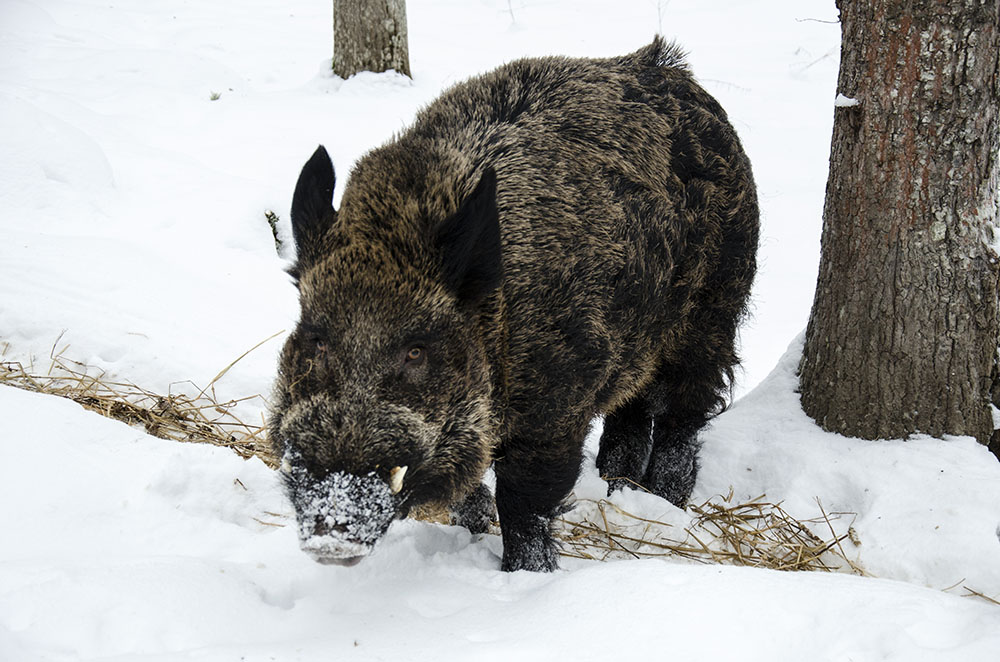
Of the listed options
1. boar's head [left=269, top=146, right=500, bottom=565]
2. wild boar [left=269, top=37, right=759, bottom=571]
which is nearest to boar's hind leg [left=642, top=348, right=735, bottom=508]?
wild boar [left=269, top=37, right=759, bottom=571]

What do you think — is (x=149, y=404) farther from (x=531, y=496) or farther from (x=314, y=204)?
A: (x=531, y=496)

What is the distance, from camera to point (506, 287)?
114 inches

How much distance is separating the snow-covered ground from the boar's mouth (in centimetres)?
30

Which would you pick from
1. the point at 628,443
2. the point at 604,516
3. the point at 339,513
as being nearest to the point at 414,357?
the point at 339,513

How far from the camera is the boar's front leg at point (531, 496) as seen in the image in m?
3.12

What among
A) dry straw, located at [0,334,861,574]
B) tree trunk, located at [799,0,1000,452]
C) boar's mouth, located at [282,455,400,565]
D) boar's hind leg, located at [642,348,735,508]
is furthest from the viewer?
boar's hind leg, located at [642,348,735,508]

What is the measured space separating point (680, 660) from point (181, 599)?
1393 millimetres

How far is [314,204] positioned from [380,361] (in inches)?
26.9

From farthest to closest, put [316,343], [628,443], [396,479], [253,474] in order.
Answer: [628,443] < [253,474] < [316,343] < [396,479]

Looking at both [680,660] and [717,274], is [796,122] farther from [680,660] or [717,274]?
[680,660]

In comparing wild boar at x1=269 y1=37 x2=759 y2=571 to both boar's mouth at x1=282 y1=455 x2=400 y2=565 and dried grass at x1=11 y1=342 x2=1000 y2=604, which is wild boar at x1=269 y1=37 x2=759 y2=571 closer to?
boar's mouth at x1=282 y1=455 x2=400 y2=565

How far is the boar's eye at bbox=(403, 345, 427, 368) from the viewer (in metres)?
2.55

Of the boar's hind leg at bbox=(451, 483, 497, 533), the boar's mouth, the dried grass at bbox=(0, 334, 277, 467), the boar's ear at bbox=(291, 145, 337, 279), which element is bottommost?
the boar's hind leg at bbox=(451, 483, 497, 533)

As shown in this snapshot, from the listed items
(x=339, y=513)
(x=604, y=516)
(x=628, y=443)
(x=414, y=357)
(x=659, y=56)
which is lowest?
(x=628, y=443)
